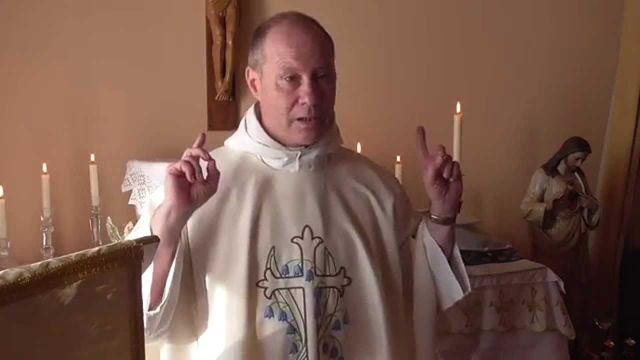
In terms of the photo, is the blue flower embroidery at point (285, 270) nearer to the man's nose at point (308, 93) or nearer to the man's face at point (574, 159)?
the man's nose at point (308, 93)

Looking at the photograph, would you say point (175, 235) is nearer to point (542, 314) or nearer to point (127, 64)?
point (542, 314)

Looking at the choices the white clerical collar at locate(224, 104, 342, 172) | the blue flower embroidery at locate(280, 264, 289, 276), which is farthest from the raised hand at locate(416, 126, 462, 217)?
the blue flower embroidery at locate(280, 264, 289, 276)

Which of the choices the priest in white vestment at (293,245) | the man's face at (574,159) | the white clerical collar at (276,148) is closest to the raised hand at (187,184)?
the priest in white vestment at (293,245)

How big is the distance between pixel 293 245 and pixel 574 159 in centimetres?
156

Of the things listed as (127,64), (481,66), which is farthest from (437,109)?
(127,64)

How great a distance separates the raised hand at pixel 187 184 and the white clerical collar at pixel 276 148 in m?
0.20

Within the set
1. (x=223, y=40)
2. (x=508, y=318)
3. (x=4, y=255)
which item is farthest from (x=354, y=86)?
(x=4, y=255)

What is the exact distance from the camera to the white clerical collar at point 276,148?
1458mm

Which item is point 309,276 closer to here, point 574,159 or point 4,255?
point 4,255

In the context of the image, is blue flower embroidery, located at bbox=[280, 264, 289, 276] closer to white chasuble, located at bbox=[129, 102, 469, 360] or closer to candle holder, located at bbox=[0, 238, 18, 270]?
white chasuble, located at bbox=[129, 102, 469, 360]

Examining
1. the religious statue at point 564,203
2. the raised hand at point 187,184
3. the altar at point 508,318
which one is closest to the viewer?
the raised hand at point 187,184

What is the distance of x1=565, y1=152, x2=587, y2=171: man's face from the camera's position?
8.50 ft

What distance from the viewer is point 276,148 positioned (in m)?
1.46

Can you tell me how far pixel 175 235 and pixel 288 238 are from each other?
0.25 metres
